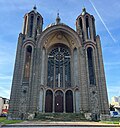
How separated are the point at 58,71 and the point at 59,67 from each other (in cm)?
100

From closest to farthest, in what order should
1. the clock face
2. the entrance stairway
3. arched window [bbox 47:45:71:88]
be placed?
the entrance stairway → arched window [bbox 47:45:71:88] → the clock face

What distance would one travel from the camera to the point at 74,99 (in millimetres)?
29188

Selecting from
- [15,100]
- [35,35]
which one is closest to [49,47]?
[35,35]

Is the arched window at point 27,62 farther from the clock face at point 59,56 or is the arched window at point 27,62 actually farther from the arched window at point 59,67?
the clock face at point 59,56

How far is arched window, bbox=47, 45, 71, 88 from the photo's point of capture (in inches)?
1228

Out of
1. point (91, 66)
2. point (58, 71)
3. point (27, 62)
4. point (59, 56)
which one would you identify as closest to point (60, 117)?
point (58, 71)

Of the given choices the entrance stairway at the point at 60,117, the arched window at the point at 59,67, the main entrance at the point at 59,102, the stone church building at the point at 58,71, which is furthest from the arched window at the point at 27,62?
the entrance stairway at the point at 60,117

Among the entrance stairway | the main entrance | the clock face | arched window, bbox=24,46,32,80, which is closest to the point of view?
the entrance stairway

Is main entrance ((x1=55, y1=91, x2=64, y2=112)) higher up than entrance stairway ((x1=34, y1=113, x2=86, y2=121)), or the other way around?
main entrance ((x1=55, y1=91, x2=64, y2=112))

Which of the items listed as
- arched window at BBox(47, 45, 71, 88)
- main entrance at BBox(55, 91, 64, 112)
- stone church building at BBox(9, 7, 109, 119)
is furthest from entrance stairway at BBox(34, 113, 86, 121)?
arched window at BBox(47, 45, 71, 88)

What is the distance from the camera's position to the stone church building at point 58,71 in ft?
86.6

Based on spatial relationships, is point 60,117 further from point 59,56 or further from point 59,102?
point 59,56

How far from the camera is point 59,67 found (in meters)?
32.8

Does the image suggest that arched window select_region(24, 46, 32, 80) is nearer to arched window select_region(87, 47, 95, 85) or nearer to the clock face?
the clock face
